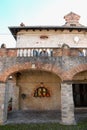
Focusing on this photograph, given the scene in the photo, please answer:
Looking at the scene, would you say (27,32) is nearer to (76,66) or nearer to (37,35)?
(37,35)

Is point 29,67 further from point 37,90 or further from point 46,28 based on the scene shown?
point 46,28

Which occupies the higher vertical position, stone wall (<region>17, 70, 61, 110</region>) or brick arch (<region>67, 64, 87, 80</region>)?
brick arch (<region>67, 64, 87, 80</region>)

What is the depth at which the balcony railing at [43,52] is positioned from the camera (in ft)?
31.2

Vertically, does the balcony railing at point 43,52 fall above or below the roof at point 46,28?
below

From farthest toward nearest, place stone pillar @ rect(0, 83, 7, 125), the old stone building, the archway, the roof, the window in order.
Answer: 1. the roof
2. the window
3. the archway
4. the old stone building
5. stone pillar @ rect(0, 83, 7, 125)

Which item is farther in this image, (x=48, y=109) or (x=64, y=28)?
(x=64, y=28)

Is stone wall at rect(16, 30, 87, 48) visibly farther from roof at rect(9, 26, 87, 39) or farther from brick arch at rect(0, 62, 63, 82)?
brick arch at rect(0, 62, 63, 82)

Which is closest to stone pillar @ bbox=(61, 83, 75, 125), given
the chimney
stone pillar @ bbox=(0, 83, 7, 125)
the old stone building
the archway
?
the old stone building

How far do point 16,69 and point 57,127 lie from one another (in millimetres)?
4146

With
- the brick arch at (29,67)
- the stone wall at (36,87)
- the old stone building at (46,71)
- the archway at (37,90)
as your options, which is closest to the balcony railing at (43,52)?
the old stone building at (46,71)

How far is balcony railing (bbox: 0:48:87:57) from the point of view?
952cm

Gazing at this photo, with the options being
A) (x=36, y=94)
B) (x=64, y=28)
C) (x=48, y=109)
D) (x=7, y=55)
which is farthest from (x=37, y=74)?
(x=64, y=28)

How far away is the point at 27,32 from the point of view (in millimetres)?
14242

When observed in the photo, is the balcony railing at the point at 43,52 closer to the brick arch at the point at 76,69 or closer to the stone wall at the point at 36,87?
the brick arch at the point at 76,69
